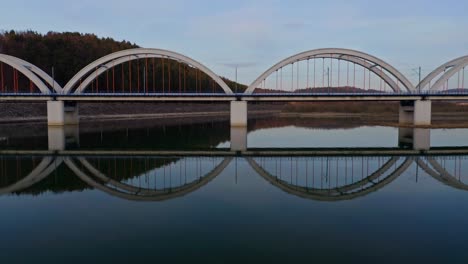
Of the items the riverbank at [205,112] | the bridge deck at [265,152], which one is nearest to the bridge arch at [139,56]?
the riverbank at [205,112]

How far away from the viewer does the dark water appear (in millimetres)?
8000

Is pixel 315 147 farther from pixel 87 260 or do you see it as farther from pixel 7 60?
pixel 7 60

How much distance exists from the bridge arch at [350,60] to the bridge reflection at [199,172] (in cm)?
2384

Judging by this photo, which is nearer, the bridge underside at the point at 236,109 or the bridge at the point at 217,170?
the bridge at the point at 217,170

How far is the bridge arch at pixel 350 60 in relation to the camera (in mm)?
46750

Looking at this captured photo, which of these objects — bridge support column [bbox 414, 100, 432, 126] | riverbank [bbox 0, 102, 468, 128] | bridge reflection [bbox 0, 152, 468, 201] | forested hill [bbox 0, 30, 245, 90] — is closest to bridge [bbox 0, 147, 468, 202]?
bridge reflection [bbox 0, 152, 468, 201]

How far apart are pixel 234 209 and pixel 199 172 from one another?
7342 mm

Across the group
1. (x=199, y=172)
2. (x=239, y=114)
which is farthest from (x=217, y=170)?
(x=239, y=114)

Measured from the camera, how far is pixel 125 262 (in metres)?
7.41

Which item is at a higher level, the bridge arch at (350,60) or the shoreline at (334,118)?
the bridge arch at (350,60)

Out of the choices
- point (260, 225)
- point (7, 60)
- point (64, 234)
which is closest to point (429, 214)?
point (260, 225)

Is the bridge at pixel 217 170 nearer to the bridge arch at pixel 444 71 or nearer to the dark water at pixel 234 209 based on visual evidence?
the dark water at pixel 234 209

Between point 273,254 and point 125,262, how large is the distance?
10.1ft

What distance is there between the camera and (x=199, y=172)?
18484 millimetres
